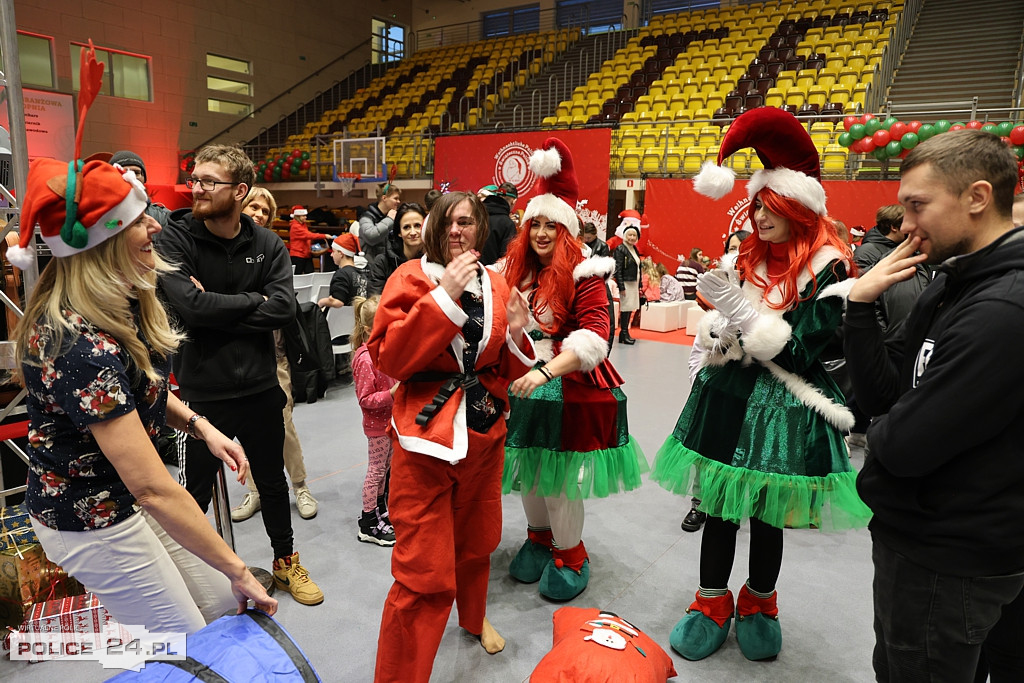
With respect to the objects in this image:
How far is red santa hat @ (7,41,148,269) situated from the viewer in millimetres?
1317

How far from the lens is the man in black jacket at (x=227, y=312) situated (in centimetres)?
226

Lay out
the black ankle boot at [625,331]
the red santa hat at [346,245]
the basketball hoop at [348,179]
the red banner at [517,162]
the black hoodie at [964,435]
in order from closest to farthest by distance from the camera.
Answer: the black hoodie at [964,435] → the red santa hat at [346,245] → the black ankle boot at [625,331] → the red banner at [517,162] → the basketball hoop at [348,179]

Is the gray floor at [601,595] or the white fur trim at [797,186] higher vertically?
the white fur trim at [797,186]

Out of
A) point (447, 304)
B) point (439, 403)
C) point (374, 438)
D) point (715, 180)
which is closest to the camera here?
point (447, 304)

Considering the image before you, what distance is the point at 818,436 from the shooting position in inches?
80.7

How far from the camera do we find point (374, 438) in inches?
124

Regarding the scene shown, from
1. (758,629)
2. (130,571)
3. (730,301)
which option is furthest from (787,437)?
(130,571)

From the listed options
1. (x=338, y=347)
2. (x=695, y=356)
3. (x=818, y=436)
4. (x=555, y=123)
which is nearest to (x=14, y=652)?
(x=695, y=356)

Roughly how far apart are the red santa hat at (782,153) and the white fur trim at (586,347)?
0.72 meters

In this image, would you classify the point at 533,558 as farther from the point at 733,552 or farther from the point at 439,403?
the point at 439,403

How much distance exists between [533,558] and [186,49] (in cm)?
1618

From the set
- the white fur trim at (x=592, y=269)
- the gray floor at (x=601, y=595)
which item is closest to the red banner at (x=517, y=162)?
the gray floor at (x=601, y=595)

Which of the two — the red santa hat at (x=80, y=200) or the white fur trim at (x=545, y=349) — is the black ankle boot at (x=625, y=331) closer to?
the white fur trim at (x=545, y=349)

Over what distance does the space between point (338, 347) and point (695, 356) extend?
4.03 m
